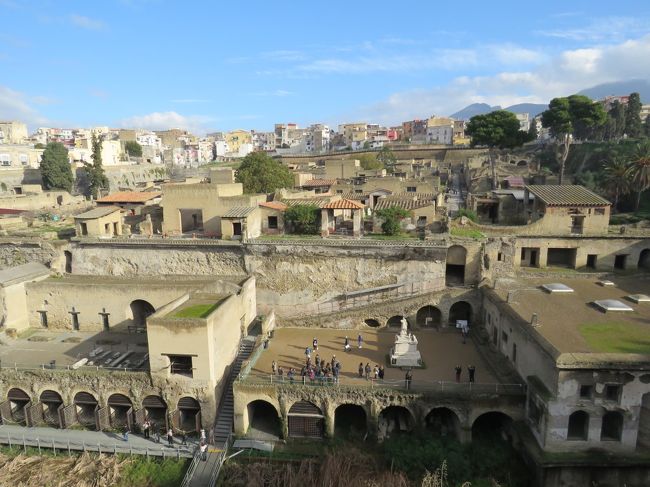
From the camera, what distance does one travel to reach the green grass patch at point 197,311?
22494mm

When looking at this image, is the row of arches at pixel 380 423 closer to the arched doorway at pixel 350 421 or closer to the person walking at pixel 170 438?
the arched doorway at pixel 350 421

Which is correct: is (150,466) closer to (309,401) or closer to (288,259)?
(309,401)

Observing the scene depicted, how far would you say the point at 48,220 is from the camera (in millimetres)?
44438

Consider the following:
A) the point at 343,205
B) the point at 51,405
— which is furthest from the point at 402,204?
the point at 51,405

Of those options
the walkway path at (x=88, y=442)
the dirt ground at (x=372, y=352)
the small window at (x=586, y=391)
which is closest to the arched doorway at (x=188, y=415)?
the walkway path at (x=88, y=442)

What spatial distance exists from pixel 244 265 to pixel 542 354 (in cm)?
1912

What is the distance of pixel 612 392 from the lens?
57.5 feet

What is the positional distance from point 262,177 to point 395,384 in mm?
29190

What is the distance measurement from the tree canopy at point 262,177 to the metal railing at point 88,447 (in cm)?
2791

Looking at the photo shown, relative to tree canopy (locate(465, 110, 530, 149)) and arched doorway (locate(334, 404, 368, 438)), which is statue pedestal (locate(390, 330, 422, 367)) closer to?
arched doorway (locate(334, 404, 368, 438))

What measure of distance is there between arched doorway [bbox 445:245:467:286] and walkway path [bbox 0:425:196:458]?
59.3 feet

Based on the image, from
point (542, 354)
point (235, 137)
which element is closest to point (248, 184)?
point (542, 354)

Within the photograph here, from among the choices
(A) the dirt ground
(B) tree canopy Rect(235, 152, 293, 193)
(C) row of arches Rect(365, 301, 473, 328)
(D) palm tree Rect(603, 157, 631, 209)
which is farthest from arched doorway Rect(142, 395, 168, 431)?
(D) palm tree Rect(603, 157, 631, 209)

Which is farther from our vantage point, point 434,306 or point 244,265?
point 244,265
